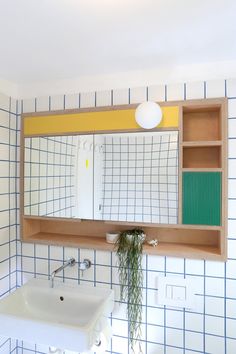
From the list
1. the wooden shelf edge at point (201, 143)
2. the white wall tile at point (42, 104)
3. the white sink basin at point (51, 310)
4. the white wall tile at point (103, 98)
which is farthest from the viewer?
the white wall tile at point (42, 104)

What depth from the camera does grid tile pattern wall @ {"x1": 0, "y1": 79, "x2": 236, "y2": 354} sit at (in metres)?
1.35

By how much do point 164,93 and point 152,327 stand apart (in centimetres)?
135

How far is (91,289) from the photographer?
60.6 inches

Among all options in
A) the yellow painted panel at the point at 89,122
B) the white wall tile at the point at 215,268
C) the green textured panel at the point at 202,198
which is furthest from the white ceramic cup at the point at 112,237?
the yellow painted panel at the point at 89,122

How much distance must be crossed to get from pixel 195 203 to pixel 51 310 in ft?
3.47

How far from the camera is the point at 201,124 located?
147cm

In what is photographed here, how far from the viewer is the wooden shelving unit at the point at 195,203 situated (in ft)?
4.40

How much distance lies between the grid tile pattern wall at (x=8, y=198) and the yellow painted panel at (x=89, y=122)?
11 centimetres

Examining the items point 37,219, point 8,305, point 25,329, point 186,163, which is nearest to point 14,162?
point 37,219

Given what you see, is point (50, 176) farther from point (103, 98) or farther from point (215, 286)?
point (215, 286)

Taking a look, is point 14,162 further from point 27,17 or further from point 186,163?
point 186,163

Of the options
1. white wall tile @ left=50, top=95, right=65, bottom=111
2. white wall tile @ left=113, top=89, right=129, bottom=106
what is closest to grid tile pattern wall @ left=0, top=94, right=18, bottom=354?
white wall tile @ left=50, top=95, right=65, bottom=111

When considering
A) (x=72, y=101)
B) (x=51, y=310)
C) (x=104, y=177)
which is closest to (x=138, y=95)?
(x=72, y=101)

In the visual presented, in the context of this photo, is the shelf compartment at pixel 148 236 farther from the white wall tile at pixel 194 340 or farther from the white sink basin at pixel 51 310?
the white wall tile at pixel 194 340
